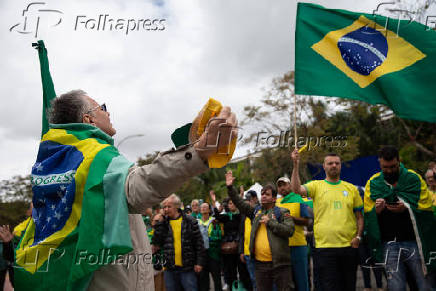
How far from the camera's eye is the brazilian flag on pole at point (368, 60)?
199 inches

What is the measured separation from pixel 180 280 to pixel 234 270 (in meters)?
2.07

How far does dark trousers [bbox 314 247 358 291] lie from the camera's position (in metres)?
5.60

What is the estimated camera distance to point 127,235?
184 centimetres

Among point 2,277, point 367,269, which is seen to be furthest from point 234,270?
point 2,277

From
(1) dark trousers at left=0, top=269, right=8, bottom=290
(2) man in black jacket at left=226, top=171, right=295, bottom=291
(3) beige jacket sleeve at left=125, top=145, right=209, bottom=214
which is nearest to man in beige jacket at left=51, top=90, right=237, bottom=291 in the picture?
(3) beige jacket sleeve at left=125, top=145, right=209, bottom=214

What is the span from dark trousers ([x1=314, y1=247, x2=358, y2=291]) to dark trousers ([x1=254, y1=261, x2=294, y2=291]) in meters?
0.90

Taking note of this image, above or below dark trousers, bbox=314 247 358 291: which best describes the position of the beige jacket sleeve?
above

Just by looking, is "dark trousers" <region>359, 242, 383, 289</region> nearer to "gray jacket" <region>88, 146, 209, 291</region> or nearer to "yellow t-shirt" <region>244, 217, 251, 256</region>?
"yellow t-shirt" <region>244, 217, 251, 256</region>

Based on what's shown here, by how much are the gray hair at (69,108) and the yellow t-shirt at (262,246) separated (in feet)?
15.6

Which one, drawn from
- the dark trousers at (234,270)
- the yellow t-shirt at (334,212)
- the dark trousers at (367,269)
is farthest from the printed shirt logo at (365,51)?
the dark trousers at (234,270)

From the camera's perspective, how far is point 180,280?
7.59m

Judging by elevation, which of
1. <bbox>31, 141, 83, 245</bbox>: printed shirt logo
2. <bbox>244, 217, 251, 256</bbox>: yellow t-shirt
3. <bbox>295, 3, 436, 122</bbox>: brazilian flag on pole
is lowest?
<bbox>244, 217, 251, 256</bbox>: yellow t-shirt

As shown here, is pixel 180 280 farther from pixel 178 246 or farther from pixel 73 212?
pixel 73 212

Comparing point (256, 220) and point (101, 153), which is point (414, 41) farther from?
point (101, 153)
